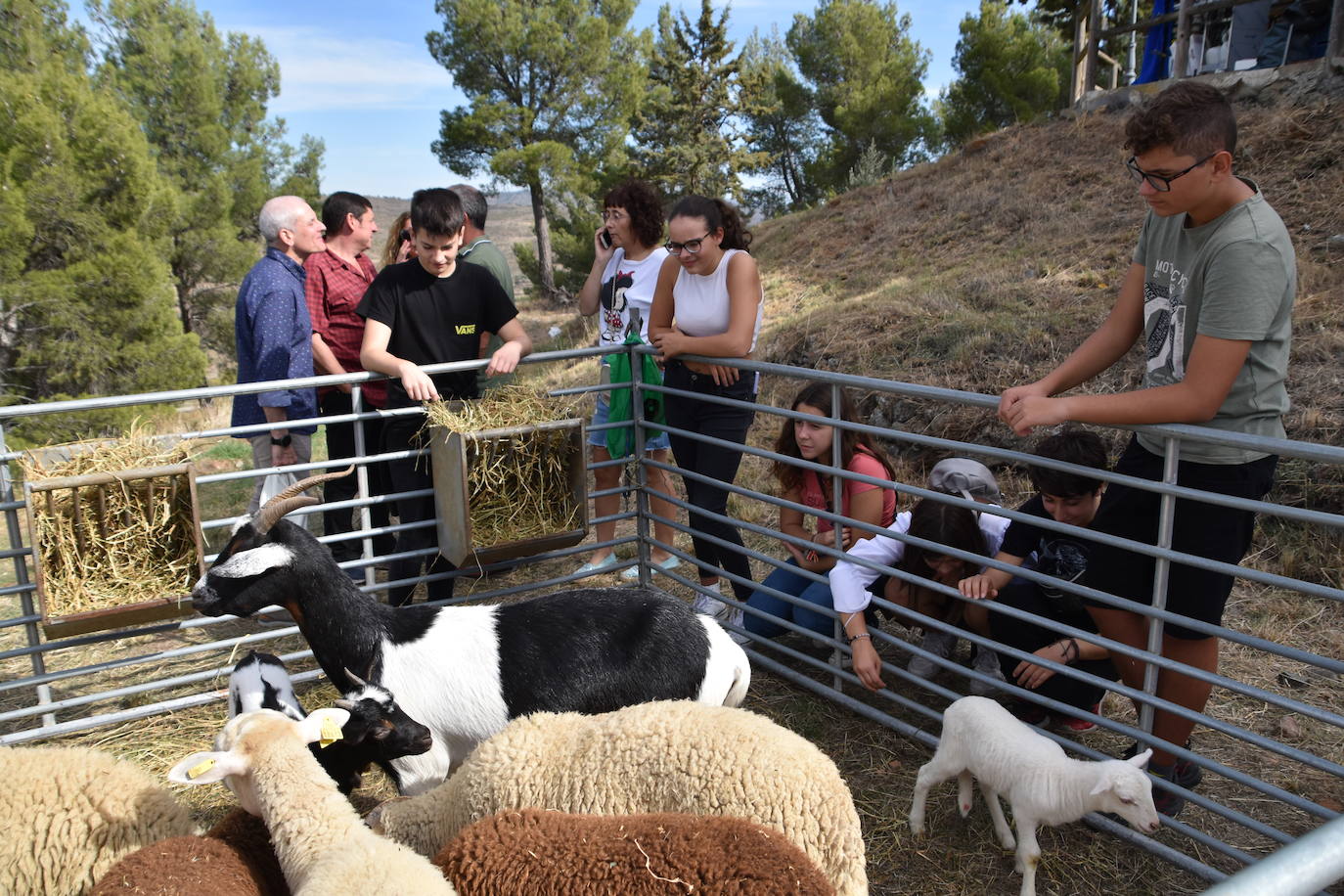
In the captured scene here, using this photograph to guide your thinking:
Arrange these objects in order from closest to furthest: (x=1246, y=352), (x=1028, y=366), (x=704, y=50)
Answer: (x=1246, y=352) < (x=1028, y=366) < (x=704, y=50)

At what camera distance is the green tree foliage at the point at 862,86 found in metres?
36.8

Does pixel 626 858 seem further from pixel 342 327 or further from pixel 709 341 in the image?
pixel 342 327

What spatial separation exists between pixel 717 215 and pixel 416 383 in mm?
1630

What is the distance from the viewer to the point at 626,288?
5.77m

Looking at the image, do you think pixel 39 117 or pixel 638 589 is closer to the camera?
pixel 638 589

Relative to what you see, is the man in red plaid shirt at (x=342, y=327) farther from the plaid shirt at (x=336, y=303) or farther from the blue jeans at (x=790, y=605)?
the blue jeans at (x=790, y=605)

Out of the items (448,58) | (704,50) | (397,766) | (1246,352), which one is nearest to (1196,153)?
(1246,352)

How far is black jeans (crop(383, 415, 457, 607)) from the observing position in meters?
4.51

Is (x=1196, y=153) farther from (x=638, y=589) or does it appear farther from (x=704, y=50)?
(x=704, y=50)

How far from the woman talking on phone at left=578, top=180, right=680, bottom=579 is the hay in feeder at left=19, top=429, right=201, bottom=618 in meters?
2.17

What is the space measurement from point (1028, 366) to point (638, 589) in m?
5.60

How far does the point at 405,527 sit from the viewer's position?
441 centimetres

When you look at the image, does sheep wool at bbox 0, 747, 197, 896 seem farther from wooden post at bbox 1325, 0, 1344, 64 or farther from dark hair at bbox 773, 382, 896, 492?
wooden post at bbox 1325, 0, 1344, 64

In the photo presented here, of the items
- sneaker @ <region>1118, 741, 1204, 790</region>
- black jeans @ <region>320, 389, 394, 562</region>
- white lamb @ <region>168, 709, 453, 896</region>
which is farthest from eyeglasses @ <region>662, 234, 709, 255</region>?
sneaker @ <region>1118, 741, 1204, 790</region>
